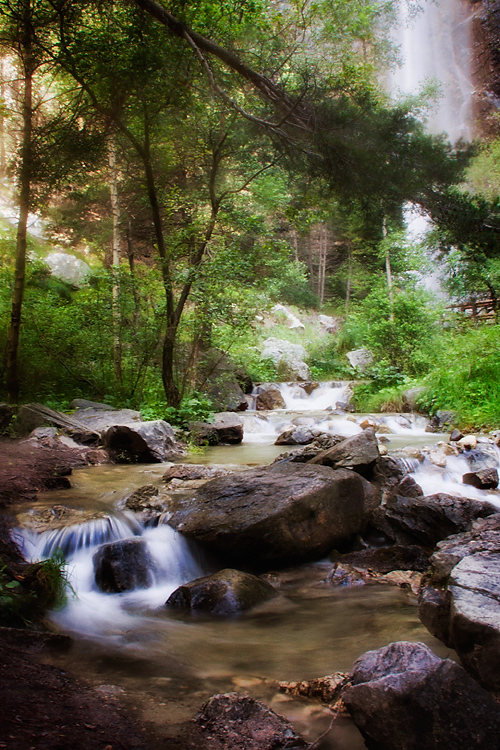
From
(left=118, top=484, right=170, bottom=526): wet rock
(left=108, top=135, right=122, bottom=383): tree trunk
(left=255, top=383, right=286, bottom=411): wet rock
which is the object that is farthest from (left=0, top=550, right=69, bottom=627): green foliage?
(left=255, top=383, right=286, bottom=411): wet rock

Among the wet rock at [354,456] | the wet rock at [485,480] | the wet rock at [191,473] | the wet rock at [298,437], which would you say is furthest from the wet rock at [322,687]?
the wet rock at [298,437]

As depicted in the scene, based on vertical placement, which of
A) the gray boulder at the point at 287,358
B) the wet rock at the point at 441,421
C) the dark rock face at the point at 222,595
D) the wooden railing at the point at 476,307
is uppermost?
the wooden railing at the point at 476,307

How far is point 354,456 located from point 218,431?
5.01 m

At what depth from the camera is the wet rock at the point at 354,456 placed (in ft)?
19.6

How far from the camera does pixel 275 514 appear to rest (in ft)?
14.2

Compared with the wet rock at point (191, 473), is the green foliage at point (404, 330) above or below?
above

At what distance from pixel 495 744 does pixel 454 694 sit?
0.56ft

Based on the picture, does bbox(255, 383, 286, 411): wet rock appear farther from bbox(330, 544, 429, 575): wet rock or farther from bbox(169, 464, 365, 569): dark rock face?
bbox(330, 544, 429, 575): wet rock

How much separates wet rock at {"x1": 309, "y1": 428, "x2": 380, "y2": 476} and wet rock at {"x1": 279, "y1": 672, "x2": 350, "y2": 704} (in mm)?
3704

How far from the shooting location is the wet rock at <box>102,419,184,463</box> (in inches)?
311

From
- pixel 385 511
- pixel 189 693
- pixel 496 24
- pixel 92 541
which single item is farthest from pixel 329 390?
pixel 496 24

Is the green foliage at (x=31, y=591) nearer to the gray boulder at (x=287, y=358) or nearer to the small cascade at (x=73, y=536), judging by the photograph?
the small cascade at (x=73, y=536)

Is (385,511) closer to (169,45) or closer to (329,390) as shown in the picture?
(169,45)

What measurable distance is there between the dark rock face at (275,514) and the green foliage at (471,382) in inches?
263
